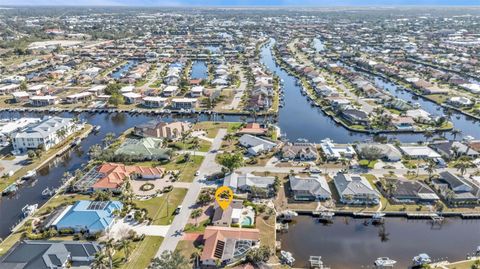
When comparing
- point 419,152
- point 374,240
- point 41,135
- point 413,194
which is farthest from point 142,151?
point 419,152

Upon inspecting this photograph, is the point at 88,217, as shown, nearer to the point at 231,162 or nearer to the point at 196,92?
the point at 231,162

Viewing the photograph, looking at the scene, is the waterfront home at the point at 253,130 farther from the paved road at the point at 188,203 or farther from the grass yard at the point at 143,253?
the grass yard at the point at 143,253

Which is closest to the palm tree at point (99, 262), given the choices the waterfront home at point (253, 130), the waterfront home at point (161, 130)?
the waterfront home at point (161, 130)

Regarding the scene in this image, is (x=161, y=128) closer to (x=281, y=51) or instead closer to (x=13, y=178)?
(x=13, y=178)

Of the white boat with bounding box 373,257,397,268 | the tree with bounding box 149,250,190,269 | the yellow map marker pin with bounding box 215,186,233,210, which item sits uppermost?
the tree with bounding box 149,250,190,269

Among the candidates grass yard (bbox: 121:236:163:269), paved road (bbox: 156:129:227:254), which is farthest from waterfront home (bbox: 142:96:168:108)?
grass yard (bbox: 121:236:163:269)

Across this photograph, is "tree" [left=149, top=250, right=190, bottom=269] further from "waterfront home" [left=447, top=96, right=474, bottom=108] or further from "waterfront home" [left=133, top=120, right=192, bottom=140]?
"waterfront home" [left=447, top=96, right=474, bottom=108]
